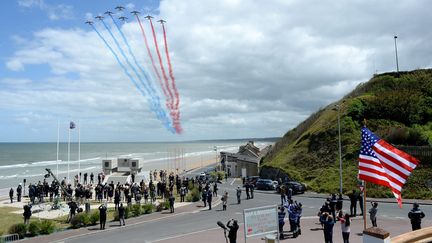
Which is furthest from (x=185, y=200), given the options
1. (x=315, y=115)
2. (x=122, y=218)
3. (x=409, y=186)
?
(x=315, y=115)

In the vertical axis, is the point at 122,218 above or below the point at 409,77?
below

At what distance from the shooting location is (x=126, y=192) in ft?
106

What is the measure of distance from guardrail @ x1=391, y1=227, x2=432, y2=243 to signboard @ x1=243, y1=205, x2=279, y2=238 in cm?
→ 382

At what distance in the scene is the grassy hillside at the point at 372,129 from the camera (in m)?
40.9

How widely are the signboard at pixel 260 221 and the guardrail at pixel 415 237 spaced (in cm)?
382

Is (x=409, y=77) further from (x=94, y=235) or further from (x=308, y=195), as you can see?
(x=94, y=235)

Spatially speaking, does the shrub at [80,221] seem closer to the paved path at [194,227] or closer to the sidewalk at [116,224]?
the sidewalk at [116,224]

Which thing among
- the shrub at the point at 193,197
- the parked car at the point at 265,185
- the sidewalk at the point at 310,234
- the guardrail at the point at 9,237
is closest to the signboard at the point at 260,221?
the sidewalk at the point at 310,234

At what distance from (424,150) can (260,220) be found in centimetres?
3035

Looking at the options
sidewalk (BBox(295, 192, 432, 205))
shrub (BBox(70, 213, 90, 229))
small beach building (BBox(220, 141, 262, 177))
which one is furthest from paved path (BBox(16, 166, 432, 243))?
small beach building (BBox(220, 141, 262, 177))

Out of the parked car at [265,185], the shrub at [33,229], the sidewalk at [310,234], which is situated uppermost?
the parked car at [265,185]

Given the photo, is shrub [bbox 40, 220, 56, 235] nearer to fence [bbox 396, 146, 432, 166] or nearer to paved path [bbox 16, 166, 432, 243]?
paved path [bbox 16, 166, 432, 243]

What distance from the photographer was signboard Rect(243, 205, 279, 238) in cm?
1402

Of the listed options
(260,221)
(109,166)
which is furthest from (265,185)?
(260,221)
